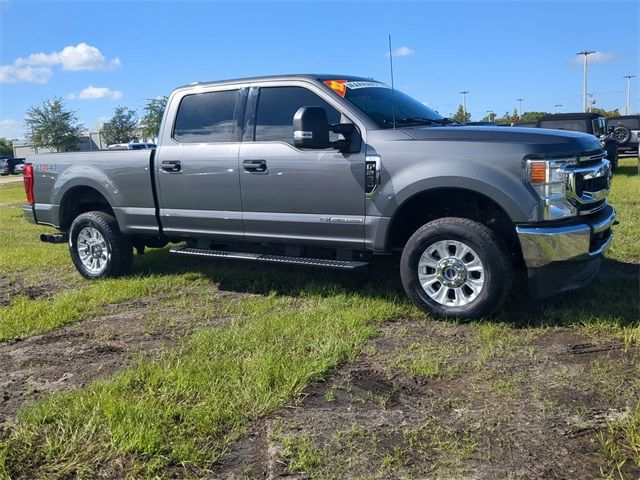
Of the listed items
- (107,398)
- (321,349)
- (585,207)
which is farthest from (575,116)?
(107,398)

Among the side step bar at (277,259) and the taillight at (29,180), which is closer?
the side step bar at (277,259)

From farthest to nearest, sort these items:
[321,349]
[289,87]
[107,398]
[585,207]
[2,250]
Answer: [2,250]
[289,87]
[585,207]
[321,349]
[107,398]

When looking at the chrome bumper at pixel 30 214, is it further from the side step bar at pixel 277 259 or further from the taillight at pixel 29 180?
the side step bar at pixel 277 259

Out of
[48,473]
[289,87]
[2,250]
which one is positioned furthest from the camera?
[2,250]

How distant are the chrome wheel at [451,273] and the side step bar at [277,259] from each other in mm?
551

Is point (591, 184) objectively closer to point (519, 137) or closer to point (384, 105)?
point (519, 137)

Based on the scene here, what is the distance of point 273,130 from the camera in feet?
17.8

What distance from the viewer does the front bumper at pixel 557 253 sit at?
13.8ft

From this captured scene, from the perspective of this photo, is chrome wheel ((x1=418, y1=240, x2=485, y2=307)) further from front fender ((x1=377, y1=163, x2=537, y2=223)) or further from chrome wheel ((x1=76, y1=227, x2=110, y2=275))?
chrome wheel ((x1=76, y1=227, x2=110, y2=275))

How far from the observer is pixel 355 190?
4.89 meters

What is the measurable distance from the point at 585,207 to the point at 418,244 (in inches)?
50.2

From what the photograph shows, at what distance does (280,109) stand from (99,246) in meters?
2.72

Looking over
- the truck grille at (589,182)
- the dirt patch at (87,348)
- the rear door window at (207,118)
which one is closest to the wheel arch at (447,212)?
the truck grille at (589,182)

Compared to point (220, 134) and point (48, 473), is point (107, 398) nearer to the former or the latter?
point (48, 473)
